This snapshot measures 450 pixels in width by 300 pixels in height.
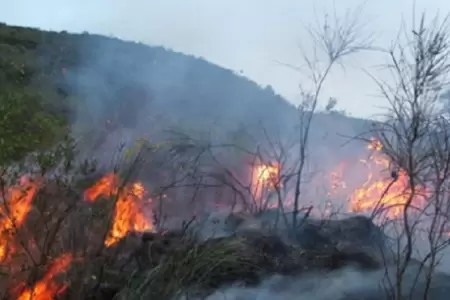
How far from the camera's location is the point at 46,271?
19.5 feet

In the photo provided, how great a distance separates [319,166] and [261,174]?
678cm

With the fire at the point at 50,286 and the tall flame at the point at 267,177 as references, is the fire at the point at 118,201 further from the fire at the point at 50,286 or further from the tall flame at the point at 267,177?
the tall flame at the point at 267,177

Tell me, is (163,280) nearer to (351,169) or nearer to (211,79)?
(351,169)

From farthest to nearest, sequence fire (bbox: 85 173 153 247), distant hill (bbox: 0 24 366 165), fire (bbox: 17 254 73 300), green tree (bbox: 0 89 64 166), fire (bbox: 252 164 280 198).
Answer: distant hill (bbox: 0 24 366 165) → fire (bbox: 252 164 280 198) → green tree (bbox: 0 89 64 166) → fire (bbox: 85 173 153 247) → fire (bbox: 17 254 73 300)

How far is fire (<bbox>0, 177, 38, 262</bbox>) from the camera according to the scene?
593 cm

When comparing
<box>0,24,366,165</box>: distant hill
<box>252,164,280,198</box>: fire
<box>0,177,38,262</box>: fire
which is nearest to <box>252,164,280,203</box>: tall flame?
<box>252,164,280,198</box>: fire

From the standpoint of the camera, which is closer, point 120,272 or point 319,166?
point 120,272

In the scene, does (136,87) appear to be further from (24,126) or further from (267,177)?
(267,177)

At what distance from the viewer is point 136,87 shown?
24.4 metres

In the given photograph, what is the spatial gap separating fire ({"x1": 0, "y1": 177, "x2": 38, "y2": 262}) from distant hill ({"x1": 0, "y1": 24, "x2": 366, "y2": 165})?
29.1 feet

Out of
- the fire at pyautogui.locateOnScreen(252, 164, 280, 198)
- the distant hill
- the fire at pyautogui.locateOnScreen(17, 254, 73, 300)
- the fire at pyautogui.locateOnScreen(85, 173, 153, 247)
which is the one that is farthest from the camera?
the distant hill

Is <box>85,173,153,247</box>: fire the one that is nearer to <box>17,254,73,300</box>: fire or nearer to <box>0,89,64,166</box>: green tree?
<box>17,254,73,300</box>: fire

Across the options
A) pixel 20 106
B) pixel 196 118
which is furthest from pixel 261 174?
pixel 196 118

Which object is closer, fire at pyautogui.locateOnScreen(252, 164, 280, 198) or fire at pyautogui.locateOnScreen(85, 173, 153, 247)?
fire at pyautogui.locateOnScreen(85, 173, 153, 247)
